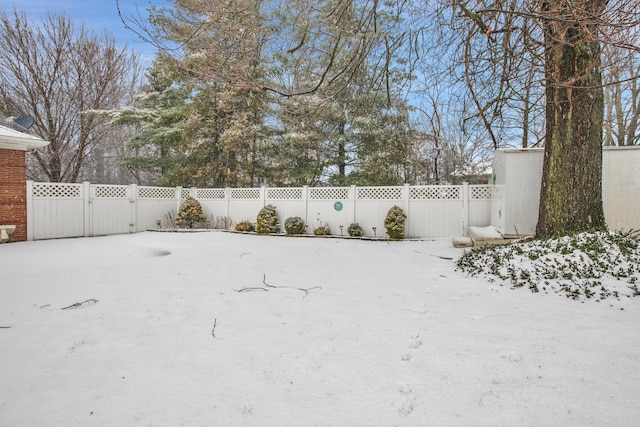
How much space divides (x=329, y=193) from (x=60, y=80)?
37.6 feet

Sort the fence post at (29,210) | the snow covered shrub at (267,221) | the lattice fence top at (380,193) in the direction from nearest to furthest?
the fence post at (29,210) < the lattice fence top at (380,193) < the snow covered shrub at (267,221)

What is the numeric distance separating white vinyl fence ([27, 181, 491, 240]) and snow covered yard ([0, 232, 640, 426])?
187 inches

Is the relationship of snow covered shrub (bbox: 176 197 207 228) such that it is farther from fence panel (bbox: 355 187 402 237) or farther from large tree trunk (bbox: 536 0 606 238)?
large tree trunk (bbox: 536 0 606 238)

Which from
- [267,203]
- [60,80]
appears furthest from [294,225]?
[60,80]

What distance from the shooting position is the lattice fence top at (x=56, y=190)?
8.30m

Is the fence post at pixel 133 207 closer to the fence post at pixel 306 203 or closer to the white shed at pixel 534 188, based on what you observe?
the fence post at pixel 306 203

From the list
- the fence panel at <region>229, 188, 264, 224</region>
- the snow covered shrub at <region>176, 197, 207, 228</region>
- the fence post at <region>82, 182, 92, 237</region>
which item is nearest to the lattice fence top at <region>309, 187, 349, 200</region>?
the fence panel at <region>229, 188, 264, 224</region>

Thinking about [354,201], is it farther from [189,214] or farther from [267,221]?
[189,214]

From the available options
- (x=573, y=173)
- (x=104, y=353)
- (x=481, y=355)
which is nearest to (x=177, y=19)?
(x=104, y=353)

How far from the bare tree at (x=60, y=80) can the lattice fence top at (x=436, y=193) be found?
40.1ft

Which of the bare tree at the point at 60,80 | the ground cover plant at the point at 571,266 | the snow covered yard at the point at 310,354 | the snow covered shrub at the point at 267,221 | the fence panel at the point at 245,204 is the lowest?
the snow covered yard at the point at 310,354

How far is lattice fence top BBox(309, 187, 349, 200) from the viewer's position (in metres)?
9.46

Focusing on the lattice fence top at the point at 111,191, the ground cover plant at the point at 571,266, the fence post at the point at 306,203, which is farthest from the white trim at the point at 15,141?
the ground cover plant at the point at 571,266

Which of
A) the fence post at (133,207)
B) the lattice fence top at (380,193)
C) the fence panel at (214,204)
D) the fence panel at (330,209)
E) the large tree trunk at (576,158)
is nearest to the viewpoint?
the large tree trunk at (576,158)
